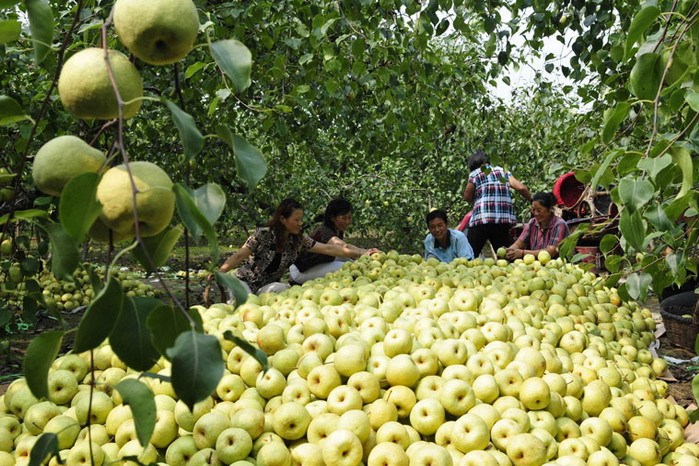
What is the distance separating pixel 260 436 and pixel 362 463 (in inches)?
14.7

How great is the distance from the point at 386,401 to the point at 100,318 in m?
1.66

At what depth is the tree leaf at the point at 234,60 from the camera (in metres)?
0.77

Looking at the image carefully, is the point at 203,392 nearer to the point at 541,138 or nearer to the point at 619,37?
the point at 619,37

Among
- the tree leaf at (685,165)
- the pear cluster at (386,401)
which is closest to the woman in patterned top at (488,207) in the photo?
the pear cluster at (386,401)

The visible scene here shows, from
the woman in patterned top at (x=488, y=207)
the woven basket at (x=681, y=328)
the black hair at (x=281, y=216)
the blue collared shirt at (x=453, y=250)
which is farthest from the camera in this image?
the woman in patterned top at (x=488, y=207)

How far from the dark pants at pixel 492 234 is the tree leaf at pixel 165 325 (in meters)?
6.89

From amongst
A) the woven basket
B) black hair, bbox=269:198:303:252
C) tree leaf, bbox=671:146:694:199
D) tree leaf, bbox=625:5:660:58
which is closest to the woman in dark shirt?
A: black hair, bbox=269:198:303:252

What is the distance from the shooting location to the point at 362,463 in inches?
75.0

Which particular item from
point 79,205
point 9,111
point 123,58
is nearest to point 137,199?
point 79,205

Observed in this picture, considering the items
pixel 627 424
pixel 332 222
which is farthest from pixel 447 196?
pixel 627 424

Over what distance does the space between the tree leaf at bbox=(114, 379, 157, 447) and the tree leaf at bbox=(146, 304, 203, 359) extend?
8cm

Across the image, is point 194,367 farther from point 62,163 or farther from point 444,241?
point 444,241

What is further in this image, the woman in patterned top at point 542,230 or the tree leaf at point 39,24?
the woman in patterned top at point 542,230

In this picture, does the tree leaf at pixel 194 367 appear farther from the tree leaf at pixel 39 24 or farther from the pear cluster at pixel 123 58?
the tree leaf at pixel 39 24
